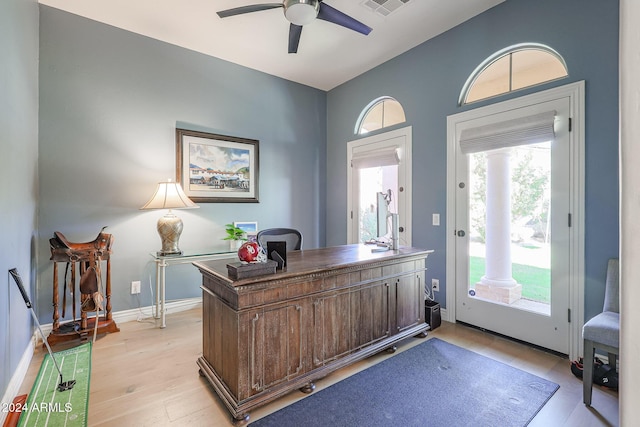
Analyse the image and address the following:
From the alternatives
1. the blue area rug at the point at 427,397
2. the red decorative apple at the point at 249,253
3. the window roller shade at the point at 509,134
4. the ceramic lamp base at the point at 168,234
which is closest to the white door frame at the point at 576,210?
the window roller shade at the point at 509,134

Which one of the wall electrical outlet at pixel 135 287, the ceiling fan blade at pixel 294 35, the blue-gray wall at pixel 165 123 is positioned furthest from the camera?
the wall electrical outlet at pixel 135 287

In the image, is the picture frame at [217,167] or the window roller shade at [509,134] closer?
the window roller shade at [509,134]

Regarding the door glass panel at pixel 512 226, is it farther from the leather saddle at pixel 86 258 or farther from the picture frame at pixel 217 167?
the leather saddle at pixel 86 258

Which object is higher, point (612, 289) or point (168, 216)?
point (168, 216)

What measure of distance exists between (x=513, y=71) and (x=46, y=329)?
500cm

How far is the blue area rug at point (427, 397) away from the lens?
1796 mm

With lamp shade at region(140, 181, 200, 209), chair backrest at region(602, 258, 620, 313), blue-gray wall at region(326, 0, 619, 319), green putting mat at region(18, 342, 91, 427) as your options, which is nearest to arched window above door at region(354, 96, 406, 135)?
blue-gray wall at region(326, 0, 619, 319)

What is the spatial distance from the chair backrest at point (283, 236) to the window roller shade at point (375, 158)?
1.56 m

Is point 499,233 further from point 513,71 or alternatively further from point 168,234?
point 168,234

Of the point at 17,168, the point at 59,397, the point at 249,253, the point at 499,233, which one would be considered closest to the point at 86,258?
the point at 17,168

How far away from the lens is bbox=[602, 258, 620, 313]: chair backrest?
211 centimetres

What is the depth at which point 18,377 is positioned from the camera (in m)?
2.09

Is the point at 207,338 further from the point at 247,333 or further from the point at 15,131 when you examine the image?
the point at 15,131

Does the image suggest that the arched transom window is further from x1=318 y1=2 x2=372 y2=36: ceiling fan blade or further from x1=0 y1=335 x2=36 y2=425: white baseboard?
x1=0 y1=335 x2=36 y2=425: white baseboard
